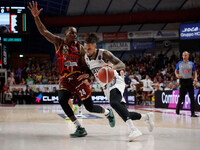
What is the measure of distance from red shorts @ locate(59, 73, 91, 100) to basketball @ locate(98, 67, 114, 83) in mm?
631

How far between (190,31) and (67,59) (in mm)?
18588

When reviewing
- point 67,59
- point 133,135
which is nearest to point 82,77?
point 67,59

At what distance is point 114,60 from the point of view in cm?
437

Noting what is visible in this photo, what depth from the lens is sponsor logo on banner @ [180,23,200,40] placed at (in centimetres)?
2150

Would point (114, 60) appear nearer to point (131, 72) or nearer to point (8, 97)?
point (8, 97)

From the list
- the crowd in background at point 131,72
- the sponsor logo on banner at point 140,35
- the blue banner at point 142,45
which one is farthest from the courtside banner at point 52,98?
the blue banner at point 142,45

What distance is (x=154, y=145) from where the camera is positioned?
3654 mm

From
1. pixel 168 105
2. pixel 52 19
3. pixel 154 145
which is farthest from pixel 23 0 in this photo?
pixel 154 145

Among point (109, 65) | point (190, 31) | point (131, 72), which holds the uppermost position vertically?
point (190, 31)

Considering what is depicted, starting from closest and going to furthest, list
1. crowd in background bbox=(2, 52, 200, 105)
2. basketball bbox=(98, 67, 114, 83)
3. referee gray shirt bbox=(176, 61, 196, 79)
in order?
basketball bbox=(98, 67, 114, 83) < referee gray shirt bbox=(176, 61, 196, 79) < crowd in background bbox=(2, 52, 200, 105)

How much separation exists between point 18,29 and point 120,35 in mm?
10781

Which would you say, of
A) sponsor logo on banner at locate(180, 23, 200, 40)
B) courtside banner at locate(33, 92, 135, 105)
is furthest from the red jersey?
sponsor logo on banner at locate(180, 23, 200, 40)

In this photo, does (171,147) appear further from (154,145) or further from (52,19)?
(52,19)

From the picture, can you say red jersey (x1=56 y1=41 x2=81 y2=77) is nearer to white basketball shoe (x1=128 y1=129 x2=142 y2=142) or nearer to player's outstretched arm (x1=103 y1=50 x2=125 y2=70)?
player's outstretched arm (x1=103 y1=50 x2=125 y2=70)
